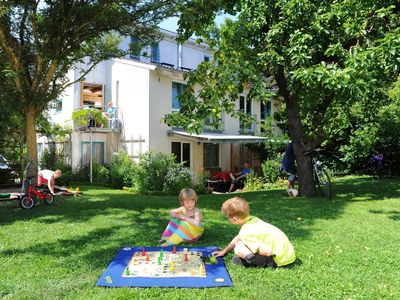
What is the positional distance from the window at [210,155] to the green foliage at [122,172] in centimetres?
477

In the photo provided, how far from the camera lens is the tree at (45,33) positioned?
33.8 feet

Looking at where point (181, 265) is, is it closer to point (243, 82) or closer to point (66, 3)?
point (243, 82)

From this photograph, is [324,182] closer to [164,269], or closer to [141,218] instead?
[141,218]

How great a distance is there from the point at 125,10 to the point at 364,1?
5962 mm

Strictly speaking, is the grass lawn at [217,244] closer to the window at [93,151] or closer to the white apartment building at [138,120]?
the white apartment building at [138,120]

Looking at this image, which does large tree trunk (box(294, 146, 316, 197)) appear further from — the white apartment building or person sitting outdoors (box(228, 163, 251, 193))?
person sitting outdoors (box(228, 163, 251, 193))

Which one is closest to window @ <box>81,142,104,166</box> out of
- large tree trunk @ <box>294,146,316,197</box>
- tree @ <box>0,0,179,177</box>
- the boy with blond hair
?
tree @ <box>0,0,179,177</box>

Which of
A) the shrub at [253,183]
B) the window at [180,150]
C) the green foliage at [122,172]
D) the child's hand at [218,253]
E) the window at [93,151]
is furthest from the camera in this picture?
the window at [93,151]

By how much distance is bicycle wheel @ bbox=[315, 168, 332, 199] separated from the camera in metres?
11.4

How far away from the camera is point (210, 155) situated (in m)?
22.8

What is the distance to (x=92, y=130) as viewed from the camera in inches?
784

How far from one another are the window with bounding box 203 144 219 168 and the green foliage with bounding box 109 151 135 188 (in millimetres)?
4770

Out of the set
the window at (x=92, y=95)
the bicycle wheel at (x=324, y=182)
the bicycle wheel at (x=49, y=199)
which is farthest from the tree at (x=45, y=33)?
the window at (x=92, y=95)

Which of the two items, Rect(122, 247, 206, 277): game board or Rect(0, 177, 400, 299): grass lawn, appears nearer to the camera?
Rect(0, 177, 400, 299): grass lawn
